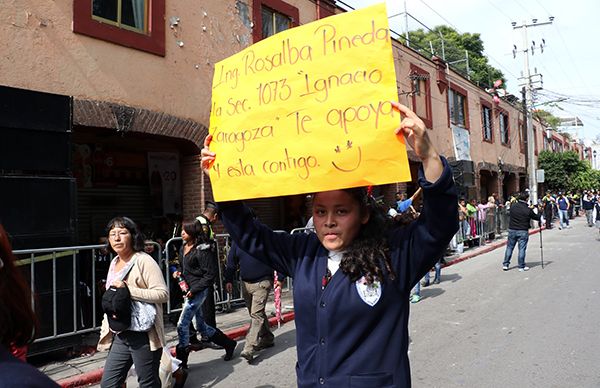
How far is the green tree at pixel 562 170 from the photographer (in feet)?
111

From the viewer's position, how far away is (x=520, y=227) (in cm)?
1159

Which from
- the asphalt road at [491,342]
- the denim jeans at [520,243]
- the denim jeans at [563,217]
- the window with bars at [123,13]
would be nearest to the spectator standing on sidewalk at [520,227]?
the denim jeans at [520,243]

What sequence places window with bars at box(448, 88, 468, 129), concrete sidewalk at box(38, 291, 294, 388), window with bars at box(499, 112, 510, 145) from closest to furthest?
concrete sidewalk at box(38, 291, 294, 388)
window with bars at box(448, 88, 468, 129)
window with bars at box(499, 112, 510, 145)

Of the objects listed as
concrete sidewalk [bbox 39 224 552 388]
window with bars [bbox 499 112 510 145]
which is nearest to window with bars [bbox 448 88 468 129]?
window with bars [bbox 499 112 510 145]

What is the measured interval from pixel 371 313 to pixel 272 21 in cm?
1041

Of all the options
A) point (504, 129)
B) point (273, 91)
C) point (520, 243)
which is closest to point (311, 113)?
point (273, 91)

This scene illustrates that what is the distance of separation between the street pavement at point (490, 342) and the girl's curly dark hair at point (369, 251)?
10.5ft

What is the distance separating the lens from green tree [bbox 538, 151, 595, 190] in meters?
33.9

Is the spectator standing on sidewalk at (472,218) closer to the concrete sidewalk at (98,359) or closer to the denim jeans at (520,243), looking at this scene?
the denim jeans at (520,243)

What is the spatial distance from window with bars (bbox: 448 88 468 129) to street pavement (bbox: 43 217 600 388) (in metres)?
12.5

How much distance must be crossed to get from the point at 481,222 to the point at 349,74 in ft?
57.8

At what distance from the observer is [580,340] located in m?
5.75

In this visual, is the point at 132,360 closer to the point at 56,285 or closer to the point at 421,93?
the point at 56,285

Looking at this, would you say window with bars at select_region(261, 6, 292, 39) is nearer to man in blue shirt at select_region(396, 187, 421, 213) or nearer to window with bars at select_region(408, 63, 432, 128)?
man in blue shirt at select_region(396, 187, 421, 213)
